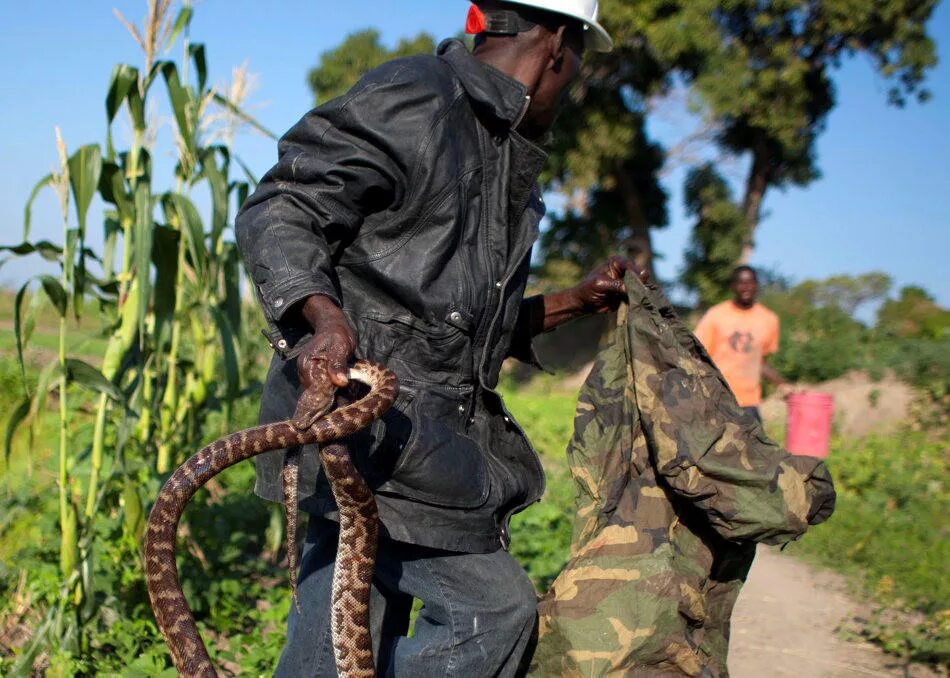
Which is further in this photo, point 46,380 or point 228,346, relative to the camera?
point 228,346

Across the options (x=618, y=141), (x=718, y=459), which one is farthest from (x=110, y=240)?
(x=618, y=141)

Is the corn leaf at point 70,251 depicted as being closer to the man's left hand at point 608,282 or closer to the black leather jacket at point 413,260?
the black leather jacket at point 413,260

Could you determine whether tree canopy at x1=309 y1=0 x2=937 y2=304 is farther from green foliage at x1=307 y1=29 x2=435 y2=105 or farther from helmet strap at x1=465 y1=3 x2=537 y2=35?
helmet strap at x1=465 y1=3 x2=537 y2=35

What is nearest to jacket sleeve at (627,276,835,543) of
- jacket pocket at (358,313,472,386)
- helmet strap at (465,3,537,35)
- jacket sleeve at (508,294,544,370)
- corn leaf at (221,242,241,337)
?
jacket sleeve at (508,294,544,370)

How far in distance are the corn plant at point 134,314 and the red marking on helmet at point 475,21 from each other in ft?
5.85

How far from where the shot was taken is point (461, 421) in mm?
2775

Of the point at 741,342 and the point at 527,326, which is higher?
the point at 741,342

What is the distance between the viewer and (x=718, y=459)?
304 cm

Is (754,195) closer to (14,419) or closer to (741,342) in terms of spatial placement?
(741,342)

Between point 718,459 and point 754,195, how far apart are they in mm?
19287

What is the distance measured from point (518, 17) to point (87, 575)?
8.92ft

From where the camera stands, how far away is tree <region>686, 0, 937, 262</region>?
1830 cm

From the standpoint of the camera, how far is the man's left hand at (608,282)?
3.46m

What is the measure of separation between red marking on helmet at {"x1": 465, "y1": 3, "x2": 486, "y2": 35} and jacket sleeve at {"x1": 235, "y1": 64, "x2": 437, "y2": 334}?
391mm
